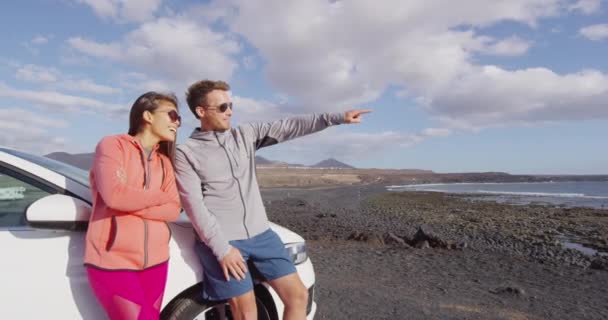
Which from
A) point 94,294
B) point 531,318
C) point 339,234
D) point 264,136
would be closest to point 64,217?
point 94,294

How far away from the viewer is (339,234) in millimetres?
11828

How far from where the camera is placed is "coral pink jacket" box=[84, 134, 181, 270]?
1.94 m

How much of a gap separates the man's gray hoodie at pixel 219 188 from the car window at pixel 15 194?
916 mm

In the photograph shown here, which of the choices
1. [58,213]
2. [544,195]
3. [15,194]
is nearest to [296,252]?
[58,213]

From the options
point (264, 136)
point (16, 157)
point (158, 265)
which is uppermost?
point (264, 136)

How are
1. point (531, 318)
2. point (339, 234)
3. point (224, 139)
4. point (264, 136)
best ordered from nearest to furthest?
1. point (224, 139)
2. point (264, 136)
3. point (531, 318)
4. point (339, 234)

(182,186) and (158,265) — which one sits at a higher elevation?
(182,186)

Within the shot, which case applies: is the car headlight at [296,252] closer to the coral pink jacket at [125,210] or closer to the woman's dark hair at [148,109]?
the coral pink jacket at [125,210]

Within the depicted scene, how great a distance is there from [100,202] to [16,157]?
864 millimetres

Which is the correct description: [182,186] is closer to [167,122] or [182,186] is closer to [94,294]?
[167,122]

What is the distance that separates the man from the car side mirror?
52 cm

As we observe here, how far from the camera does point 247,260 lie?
2424 mm

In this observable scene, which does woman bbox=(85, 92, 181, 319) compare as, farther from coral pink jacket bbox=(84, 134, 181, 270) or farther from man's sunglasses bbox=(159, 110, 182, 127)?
man's sunglasses bbox=(159, 110, 182, 127)

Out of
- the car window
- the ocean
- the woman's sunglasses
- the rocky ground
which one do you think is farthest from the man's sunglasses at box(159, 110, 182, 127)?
the ocean
